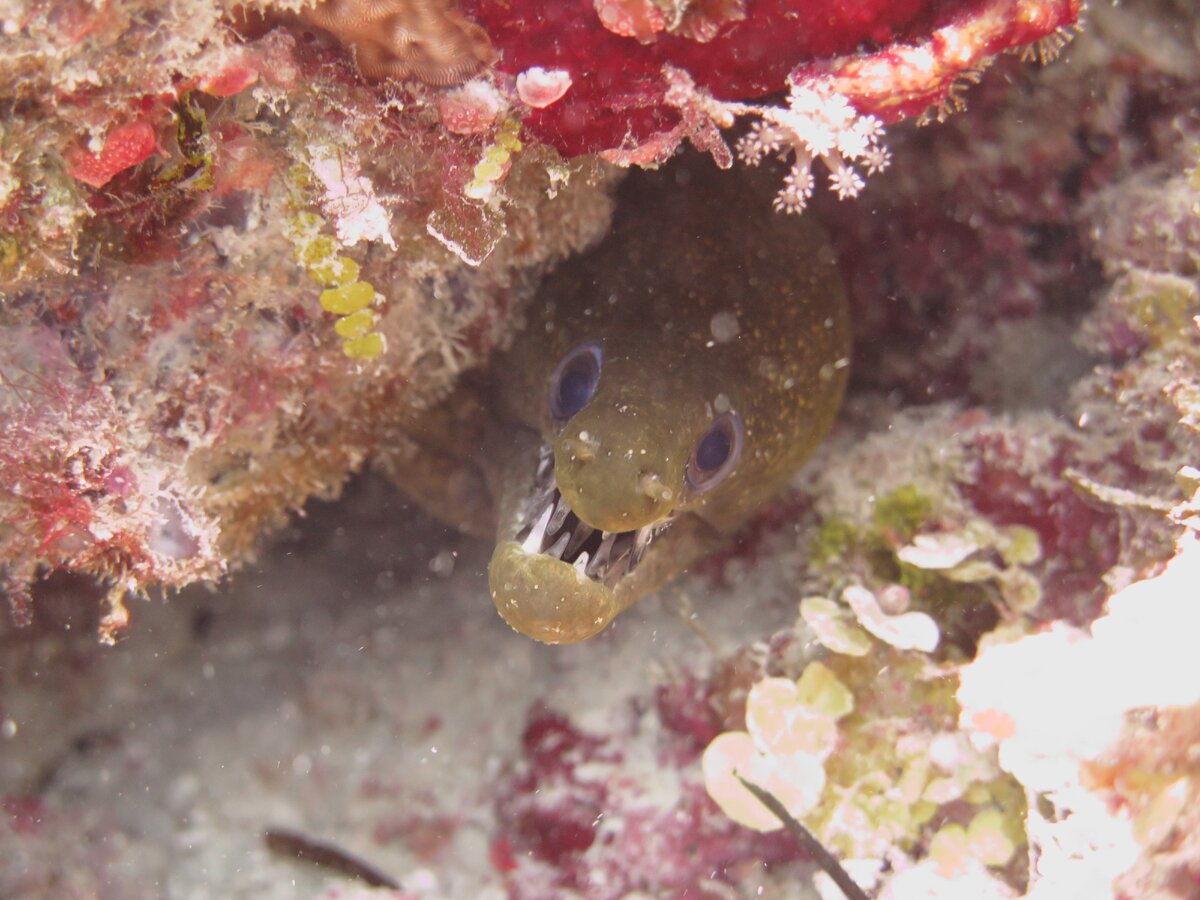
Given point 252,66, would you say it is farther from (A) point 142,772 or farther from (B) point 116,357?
(A) point 142,772

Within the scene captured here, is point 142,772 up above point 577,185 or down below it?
below

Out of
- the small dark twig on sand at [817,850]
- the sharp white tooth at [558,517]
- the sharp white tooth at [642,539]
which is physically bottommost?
the small dark twig on sand at [817,850]

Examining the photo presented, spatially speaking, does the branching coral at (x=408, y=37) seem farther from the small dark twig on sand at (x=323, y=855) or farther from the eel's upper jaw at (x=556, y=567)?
the small dark twig on sand at (x=323, y=855)

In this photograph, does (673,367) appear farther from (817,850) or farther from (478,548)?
(478,548)

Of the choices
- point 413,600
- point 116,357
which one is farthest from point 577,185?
point 413,600

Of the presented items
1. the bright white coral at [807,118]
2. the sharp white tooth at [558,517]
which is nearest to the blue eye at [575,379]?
the sharp white tooth at [558,517]

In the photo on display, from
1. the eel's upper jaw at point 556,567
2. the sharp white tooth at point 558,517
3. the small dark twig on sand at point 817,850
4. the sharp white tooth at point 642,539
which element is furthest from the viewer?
the sharp white tooth at point 642,539

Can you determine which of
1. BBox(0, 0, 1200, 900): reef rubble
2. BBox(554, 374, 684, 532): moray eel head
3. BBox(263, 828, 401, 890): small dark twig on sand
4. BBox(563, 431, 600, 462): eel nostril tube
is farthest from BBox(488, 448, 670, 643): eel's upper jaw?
BBox(263, 828, 401, 890): small dark twig on sand
